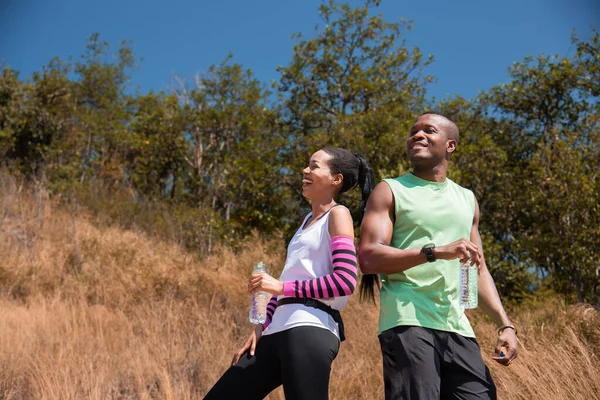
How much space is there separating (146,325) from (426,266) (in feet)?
16.2

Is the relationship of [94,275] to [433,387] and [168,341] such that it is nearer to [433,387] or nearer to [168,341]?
[168,341]

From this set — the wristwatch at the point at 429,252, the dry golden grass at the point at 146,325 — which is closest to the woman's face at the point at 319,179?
the wristwatch at the point at 429,252

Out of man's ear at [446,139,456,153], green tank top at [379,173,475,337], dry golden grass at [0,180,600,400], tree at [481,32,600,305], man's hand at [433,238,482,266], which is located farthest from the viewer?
tree at [481,32,600,305]

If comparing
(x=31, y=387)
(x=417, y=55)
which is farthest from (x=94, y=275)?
(x=417, y=55)

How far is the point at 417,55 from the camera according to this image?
13.8 m

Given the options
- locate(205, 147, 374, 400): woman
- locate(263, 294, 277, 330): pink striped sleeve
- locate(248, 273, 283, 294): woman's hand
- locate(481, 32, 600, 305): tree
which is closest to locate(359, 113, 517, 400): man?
locate(205, 147, 374, 400): woman

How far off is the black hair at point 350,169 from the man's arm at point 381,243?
0.27m

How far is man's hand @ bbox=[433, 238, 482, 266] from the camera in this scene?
2090 mm

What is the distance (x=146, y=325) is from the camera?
6.58m

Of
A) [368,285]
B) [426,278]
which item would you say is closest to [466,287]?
[426,278]

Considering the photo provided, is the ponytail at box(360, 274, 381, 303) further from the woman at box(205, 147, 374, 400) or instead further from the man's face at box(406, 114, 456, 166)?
the man's face at box(406, 114, 456, 166)

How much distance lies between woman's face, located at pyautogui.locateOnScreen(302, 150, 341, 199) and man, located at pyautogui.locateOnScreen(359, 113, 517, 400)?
0.95ft

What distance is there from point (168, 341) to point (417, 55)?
9.86 m

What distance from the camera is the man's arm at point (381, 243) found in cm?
217
